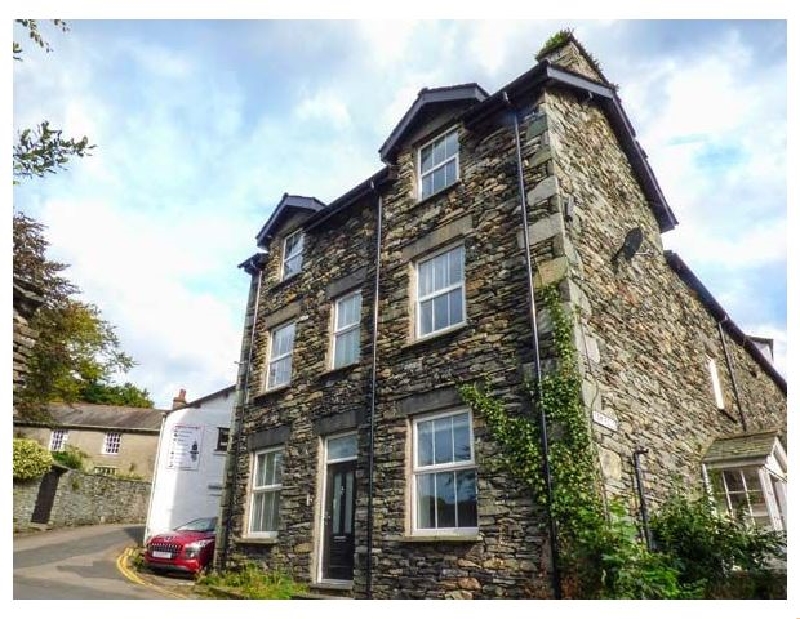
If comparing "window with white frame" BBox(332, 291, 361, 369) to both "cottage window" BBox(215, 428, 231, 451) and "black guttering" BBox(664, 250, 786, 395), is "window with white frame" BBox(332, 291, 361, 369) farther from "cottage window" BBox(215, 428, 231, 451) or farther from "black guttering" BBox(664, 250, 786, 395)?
"cottage window" BBox(215, 428, 231, 451)

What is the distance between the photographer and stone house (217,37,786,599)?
25.4 feet

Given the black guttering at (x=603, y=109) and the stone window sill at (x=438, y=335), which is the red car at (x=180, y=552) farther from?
the black guttering at (x=603, y=109)

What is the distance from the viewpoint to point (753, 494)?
965 centimetres

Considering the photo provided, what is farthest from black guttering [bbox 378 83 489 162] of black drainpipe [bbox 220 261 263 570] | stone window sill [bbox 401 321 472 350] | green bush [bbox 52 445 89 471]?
green bush [bbox 52 445 89 471]

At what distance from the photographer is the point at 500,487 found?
7383 mm

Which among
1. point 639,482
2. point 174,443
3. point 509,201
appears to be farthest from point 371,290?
point 174,443

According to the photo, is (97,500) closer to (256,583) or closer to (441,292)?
(256,583)

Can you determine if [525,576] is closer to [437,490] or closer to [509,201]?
[437,490]

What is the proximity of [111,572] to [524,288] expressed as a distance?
418 inches

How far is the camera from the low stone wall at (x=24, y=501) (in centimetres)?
1994

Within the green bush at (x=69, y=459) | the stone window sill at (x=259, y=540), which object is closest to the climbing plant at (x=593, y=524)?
the stone window sill at (x=259, y=540)

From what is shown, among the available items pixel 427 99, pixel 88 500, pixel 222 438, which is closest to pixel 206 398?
pixel 222 438

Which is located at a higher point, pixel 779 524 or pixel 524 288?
pixel 524 288

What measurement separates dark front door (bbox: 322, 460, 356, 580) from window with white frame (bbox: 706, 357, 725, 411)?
26.5 ft
